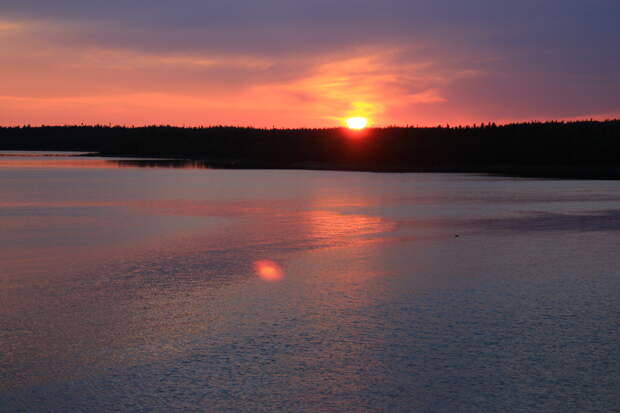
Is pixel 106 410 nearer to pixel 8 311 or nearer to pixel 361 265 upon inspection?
pixel 8 311

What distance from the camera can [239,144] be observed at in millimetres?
154125

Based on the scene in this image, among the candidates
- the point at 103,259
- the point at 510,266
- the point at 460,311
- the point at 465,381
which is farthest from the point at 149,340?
the point at 510,266

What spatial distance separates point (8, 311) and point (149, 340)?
237 centimetres

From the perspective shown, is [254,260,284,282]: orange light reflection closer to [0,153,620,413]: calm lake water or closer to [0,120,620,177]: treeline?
[0,153,620,413]: calm lake water

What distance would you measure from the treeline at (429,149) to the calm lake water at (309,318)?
5371 cm

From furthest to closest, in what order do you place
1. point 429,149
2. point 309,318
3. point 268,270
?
1. point 429,149
2. point 268,270
3. point 309,318

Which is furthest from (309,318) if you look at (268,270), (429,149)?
(429,149)

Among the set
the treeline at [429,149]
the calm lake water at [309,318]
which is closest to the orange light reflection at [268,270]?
the calm lake water at [309,318]

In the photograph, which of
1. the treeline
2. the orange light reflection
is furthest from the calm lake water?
the treeline

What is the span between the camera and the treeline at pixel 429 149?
278 ft

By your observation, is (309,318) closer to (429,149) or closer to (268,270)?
(268,270)

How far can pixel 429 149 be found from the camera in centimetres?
10656

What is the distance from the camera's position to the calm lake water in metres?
5.96

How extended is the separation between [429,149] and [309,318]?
330 ft
